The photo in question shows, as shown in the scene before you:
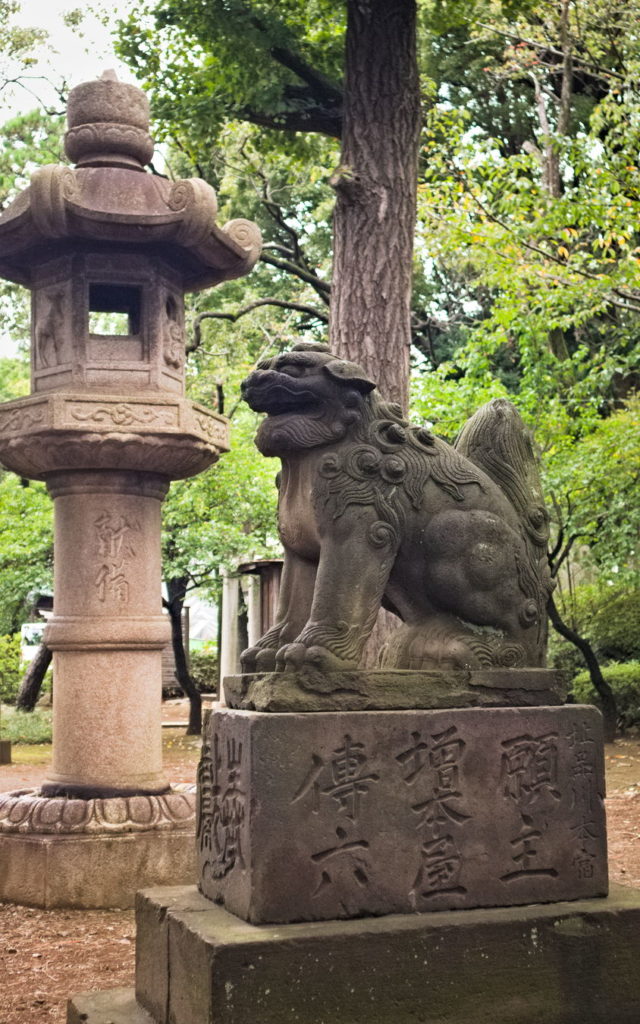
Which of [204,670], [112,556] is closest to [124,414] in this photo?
[112,556]

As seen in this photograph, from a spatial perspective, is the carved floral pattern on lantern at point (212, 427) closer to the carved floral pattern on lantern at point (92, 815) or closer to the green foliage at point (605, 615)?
the carved floral pattern on lantern at point (92, 815)

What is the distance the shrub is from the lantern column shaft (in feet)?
29.3

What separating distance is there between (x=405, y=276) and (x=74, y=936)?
18.4 ft

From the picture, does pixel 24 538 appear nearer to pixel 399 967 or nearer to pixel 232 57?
pixel 232 57

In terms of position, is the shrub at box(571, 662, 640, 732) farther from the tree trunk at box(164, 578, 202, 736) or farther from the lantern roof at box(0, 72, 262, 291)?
the lantern roof at box(0, 72, 262, 291)

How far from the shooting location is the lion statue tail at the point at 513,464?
436cm

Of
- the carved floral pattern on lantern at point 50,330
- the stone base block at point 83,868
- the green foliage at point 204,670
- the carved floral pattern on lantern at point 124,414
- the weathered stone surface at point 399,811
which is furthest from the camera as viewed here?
the green foliage at point 204,670

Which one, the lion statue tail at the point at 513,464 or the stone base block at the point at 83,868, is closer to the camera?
the lion statue tail at the point at 513,464

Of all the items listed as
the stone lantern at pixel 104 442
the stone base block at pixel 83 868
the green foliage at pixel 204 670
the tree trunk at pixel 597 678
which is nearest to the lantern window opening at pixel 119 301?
the stone lantern at pixel 104 442

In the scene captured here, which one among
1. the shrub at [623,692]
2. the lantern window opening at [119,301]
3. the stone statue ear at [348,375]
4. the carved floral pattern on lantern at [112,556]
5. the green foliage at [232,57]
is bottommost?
the shrub at [623,692]

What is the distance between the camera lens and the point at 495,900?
3793 millimetres

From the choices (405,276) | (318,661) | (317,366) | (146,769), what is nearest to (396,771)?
(318,661)

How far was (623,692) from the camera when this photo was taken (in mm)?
15172

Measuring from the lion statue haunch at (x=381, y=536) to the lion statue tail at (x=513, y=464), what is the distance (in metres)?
0.09
